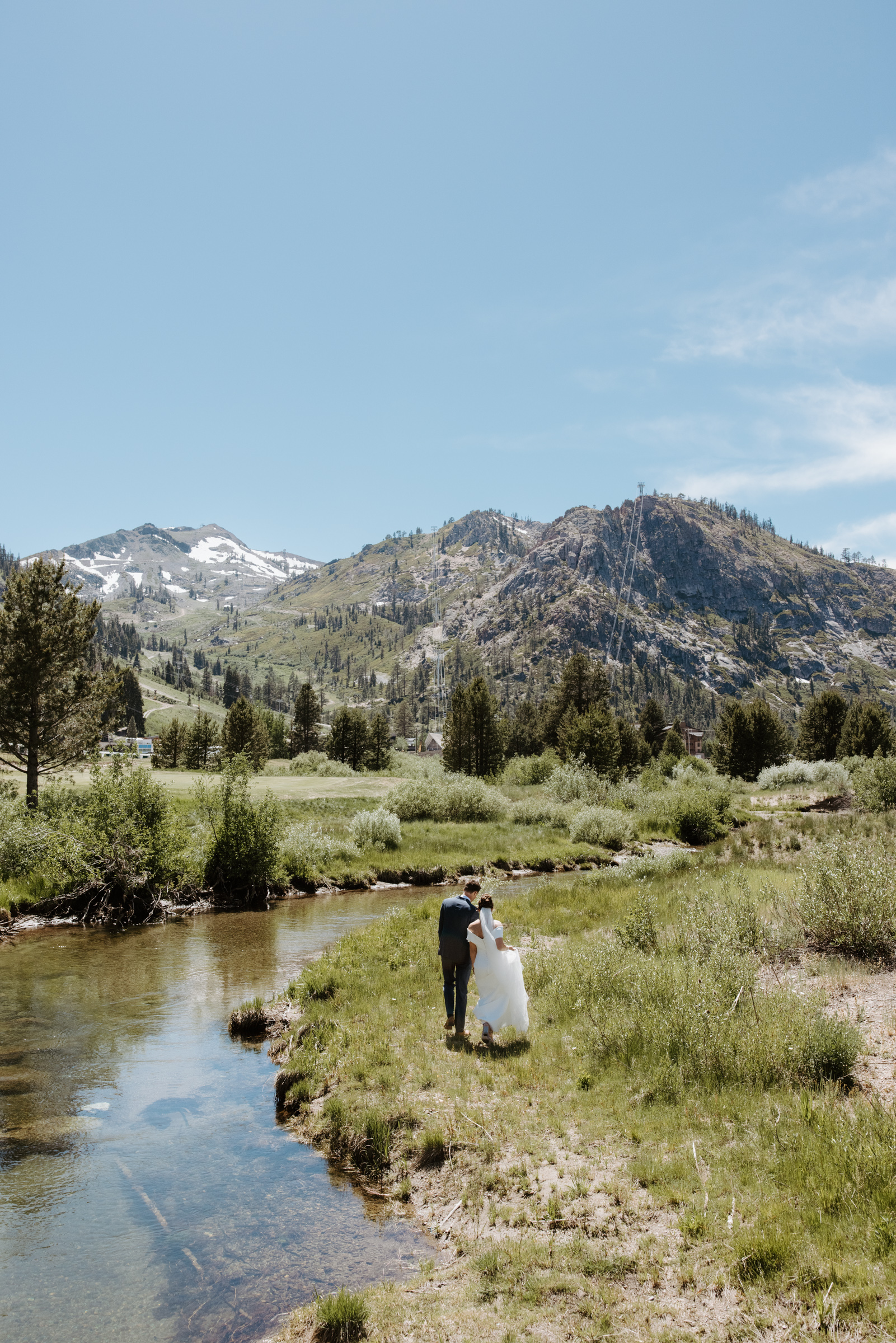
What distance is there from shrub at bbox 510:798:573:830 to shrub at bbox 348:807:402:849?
413 inches

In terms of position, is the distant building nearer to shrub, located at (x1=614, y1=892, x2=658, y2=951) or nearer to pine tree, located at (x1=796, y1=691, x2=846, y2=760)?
pine tree, located at (x1=796, y1=691, x2=846, y2=760)

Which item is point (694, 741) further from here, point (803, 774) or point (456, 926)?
point (456, 926)

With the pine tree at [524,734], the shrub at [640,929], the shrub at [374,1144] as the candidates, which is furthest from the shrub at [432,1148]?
the pine tree at [524,734]

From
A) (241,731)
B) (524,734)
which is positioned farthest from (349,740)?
(524,734)

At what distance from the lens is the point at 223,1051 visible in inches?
500

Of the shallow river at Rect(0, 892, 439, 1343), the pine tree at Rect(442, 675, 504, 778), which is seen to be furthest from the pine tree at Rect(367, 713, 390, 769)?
the shallow river at Rect(0, 892, 439, 1343)

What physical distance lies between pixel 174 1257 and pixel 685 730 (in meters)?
168

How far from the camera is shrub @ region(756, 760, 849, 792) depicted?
61.8m

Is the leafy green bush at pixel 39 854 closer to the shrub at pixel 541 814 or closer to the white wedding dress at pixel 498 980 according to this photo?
the white wedding dress at pixel 498 980

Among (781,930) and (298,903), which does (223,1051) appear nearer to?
(781,930)

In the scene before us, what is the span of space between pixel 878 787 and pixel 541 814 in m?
19.4

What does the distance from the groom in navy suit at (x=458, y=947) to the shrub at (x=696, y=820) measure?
3554cm

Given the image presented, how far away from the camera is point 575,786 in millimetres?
50469

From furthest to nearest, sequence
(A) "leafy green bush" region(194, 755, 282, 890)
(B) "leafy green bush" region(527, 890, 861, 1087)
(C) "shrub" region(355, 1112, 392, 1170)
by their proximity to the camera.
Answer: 1. (A) "leafy green bush" region(194, 755, 282, 890)
2. (C) "shrub" region(355, 1112, 392, 1170)
3. (B) "leafy green bush" region(527, 890, 861, 1087)
